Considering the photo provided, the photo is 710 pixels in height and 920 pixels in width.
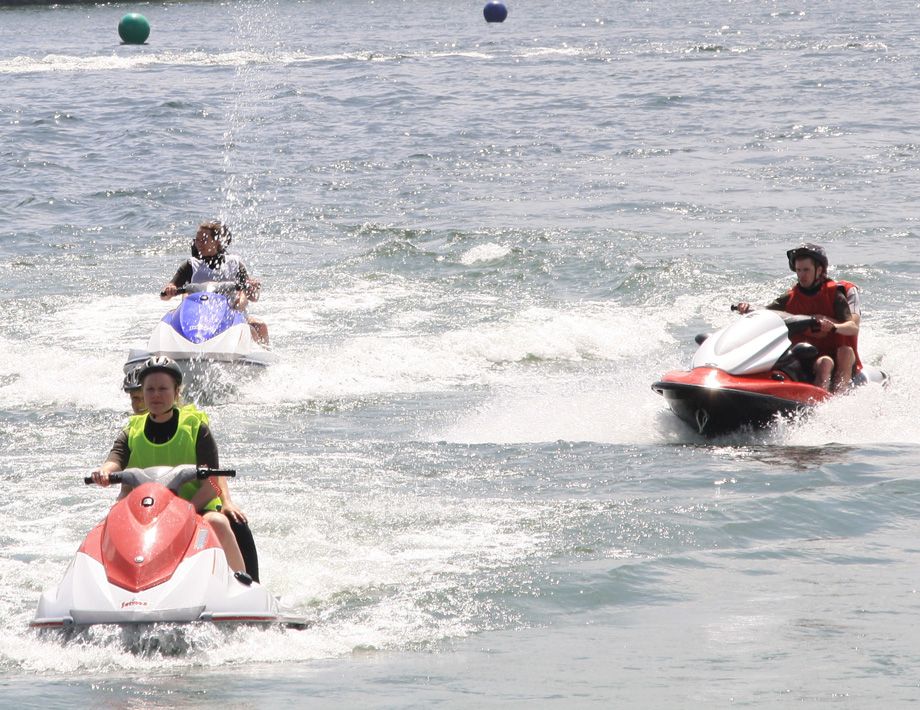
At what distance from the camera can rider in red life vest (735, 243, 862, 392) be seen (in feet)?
30.3

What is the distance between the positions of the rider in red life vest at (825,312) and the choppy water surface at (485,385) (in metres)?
0.32

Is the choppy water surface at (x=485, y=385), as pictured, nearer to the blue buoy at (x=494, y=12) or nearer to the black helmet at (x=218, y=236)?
the black helmet at (x=218, y=236)

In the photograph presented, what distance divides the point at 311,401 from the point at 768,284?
6.80m

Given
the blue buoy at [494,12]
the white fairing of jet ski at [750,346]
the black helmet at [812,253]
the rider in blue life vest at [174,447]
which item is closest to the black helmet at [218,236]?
the white fairing of jet ski at [750,346]

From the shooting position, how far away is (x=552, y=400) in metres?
10.7

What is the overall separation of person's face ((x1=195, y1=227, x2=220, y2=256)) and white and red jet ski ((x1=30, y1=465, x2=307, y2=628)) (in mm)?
5737

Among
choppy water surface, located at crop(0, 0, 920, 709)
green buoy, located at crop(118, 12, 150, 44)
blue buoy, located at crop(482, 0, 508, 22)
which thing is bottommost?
choppy water surface, located at crop(0, 0, 920, 709)

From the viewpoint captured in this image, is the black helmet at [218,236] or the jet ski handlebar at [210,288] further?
the black helmet at [218,236]

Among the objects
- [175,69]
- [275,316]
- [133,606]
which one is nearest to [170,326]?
[275,316]

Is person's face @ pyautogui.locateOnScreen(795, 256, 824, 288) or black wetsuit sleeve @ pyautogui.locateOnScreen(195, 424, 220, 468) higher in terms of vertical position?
person's face @ pyautogui.locateOnScreen(795, 256, 824, 288)

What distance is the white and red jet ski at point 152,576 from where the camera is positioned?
5.15m

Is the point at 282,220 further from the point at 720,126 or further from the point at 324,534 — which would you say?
the point at 324,534

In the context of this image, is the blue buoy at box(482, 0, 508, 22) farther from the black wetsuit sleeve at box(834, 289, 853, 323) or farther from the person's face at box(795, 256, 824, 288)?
the black wetsuit sleeve at box(834, 289, 853, 323)

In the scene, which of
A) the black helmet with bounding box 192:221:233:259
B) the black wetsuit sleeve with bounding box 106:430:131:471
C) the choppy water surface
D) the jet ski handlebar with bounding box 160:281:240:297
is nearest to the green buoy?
the choppy water surface
